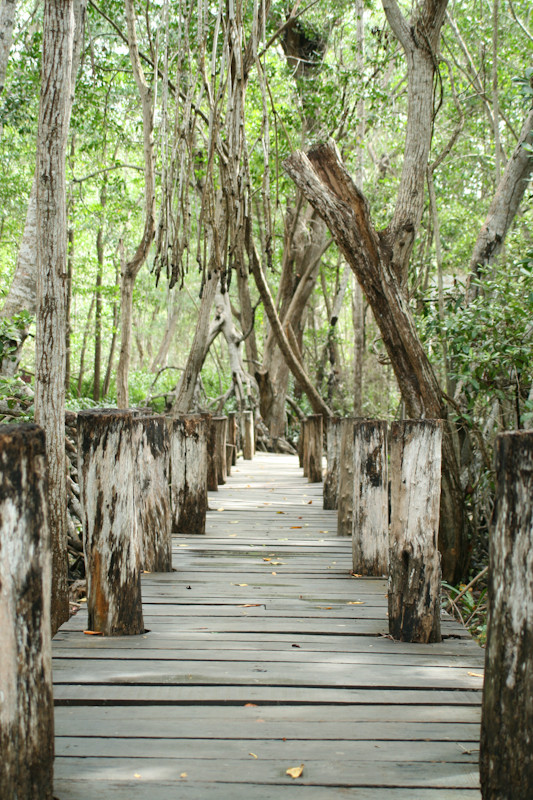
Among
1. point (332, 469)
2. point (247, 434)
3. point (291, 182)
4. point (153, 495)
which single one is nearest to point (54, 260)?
point (153, 495)

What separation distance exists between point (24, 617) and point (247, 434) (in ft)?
36.7

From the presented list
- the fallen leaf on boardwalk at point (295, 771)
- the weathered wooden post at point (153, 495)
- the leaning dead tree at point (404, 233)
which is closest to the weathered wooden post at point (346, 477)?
the leaning dead tree at point (404, 233)

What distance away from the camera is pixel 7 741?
171cm

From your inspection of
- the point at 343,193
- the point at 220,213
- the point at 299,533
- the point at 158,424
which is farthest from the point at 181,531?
the point at 343,193

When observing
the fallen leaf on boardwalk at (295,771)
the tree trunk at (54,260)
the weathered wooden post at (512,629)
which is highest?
the tree trunk at (54,260)

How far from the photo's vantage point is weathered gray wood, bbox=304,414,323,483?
30.5 feet

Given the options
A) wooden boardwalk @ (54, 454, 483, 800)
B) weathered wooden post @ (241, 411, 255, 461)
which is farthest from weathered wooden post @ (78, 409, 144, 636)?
weathered wooden post @ (241, 411, 255, 461)

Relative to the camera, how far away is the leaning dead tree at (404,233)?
553 cm

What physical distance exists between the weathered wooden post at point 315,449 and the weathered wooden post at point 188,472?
3691mm

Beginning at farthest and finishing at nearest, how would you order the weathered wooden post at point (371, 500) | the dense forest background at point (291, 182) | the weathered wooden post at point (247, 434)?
the weathered wooden post at point (247, 434), the dense forest background at point (291, 182), the weathered wooden post at point (371, 500)

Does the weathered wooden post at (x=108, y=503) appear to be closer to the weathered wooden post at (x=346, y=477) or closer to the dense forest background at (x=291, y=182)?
the dense forest background at (x=291, y=182)

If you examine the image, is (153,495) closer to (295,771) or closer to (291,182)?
(295,771)

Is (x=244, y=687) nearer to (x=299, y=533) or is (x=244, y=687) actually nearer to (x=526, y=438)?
(x=526, y=438)

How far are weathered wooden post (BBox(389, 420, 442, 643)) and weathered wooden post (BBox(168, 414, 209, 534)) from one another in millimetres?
2642
